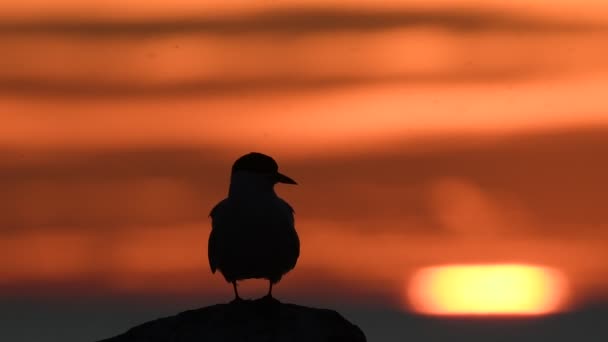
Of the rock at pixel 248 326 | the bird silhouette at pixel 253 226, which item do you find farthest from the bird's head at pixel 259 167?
the rock at pixel 248 326

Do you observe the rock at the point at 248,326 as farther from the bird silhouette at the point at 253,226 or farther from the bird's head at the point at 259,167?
the bird's head at the point at 259,167

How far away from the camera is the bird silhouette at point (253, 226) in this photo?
77.7 feet

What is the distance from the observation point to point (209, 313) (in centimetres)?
2311

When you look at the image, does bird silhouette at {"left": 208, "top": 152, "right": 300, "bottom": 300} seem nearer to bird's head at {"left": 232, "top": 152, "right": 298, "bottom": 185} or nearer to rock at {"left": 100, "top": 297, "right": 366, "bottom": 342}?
bird's head at {"left": 232, "top": 152, "right": 298, "bottom": 185}

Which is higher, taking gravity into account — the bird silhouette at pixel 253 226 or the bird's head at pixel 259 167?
the bird's head at pixel 259 167

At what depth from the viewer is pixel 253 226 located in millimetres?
23609

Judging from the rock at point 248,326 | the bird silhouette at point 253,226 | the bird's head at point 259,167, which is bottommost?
the rock at point 248,326

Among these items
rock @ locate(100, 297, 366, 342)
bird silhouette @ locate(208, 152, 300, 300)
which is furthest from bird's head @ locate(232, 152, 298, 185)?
rock @ locate(100, 297, 366, 342)

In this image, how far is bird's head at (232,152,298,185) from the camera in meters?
24.0

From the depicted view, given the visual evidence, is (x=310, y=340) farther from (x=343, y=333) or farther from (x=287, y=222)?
(x=287, y=222)

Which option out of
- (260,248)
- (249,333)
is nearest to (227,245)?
(260,248)

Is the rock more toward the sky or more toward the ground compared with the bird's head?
more toward the ground

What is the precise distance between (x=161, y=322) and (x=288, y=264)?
2.92 m

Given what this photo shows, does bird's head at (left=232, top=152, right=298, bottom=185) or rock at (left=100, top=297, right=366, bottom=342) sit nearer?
rock at (left=100, top=297, right=366, bottom=342)
